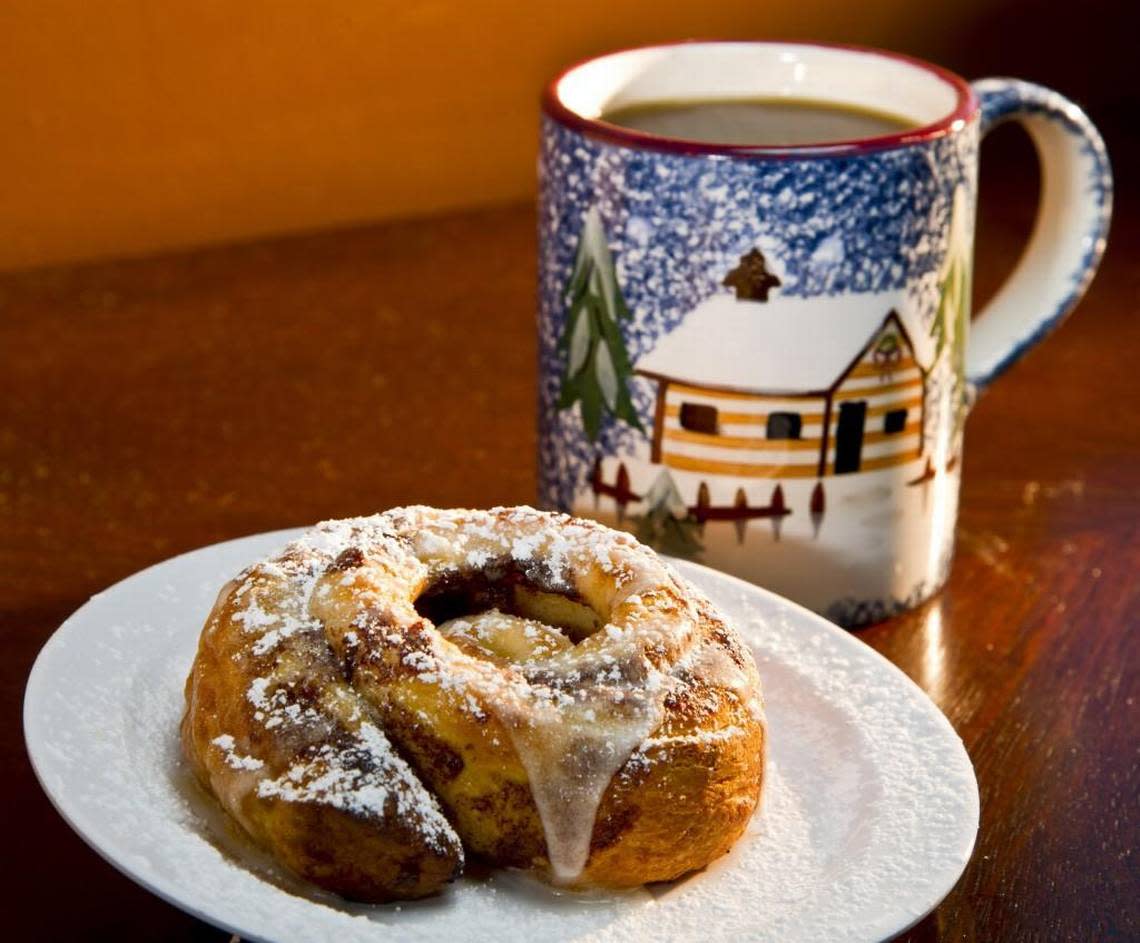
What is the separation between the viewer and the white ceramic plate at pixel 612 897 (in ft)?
1.63

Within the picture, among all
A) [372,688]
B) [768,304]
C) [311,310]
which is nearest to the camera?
[372,688]

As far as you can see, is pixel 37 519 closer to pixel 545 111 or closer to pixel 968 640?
pixel 545 111

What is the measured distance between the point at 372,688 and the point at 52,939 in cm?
13

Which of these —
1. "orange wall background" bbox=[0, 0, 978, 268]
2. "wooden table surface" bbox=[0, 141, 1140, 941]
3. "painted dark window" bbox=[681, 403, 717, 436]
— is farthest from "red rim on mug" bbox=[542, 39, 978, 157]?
"orange wall background" bbox=[0, 0, 978, 268]

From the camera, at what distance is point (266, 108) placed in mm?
1273

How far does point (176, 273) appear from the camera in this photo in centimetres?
111

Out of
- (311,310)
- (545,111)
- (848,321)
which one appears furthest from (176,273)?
(848,321)

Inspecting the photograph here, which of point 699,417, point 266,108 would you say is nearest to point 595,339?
point 699,417

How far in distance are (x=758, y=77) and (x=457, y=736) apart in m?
0.40

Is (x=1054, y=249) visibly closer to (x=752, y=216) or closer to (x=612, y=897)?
(x=752, y=216)

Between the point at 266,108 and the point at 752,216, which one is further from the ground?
the point at 752,216

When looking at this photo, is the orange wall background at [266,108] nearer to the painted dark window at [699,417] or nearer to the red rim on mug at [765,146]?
the red rim on mug at [765,146]

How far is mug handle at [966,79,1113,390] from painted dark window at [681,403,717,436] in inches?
5.9

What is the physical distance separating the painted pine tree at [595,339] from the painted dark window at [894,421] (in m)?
0.10
